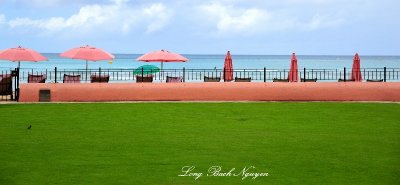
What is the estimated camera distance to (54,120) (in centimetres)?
1622

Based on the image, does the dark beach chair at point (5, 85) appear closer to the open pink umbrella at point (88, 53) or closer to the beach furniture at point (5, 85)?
the beach furniture at point (5, 85)

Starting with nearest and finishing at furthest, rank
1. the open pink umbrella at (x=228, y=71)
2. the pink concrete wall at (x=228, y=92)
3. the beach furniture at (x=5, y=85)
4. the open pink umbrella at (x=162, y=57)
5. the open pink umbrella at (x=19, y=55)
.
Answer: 1. the beach furniture at (x=5, y=85)
2. the pink concrete wall at (x=228, y=92)
3. the open pink umbrella at (x=19, y=55)
4. the open pink umbrella at (x=162, y=57)
5. the open pink umbrella at (x=228, y=71)

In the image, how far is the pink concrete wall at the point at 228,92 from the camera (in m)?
21.9

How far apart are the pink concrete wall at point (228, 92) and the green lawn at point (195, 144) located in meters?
2.25

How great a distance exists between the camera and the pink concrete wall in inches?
861

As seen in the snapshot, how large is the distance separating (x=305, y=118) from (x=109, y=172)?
848cm

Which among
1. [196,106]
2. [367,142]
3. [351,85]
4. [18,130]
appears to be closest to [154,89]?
[196,106]

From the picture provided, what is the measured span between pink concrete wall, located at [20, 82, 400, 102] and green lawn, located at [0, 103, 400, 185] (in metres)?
2.25

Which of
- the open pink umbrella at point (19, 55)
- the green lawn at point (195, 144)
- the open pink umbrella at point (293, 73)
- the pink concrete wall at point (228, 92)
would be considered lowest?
the green lawn at point (195, 144)

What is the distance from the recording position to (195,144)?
483 inches

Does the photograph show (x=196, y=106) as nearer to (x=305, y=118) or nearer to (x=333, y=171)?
(x=305, y=118)

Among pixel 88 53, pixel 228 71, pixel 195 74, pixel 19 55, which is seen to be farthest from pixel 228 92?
pixel 195 74

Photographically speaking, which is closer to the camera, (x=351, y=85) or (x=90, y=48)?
(x=351, y=85)

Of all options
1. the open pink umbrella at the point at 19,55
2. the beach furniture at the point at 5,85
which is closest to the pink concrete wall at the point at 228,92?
the beach furniture at the point at 5,85
